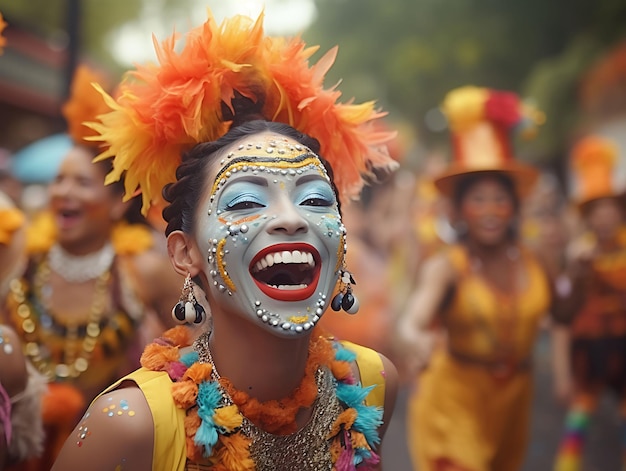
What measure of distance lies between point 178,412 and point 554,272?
3.14 meters

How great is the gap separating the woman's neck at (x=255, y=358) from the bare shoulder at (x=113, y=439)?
0.88ft

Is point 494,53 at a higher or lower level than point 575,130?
higher

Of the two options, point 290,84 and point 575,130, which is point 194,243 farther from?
point 575,130

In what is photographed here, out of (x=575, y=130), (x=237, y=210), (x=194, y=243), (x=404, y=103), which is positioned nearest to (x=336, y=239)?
(x=237, y=210)

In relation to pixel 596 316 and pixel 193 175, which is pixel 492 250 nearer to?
pixel 596 316

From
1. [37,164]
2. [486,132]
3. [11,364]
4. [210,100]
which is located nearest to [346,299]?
[210,100]

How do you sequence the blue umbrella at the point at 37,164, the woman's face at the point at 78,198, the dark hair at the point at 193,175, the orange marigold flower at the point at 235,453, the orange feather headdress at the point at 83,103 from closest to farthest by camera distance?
the orange marigold flower at the point at 235,453 → the dark hair at the point at 193,175 → the orange feather headdress at the point at 83,103 → the woman's face at the point at 78,198 → the blue umbrella at the point at 37,164

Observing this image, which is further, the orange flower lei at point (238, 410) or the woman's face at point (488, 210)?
the woman's face at point (488, 210)

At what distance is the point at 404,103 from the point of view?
12.9m

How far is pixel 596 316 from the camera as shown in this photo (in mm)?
4938

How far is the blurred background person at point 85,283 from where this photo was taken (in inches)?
133

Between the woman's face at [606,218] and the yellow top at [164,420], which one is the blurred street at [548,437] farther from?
the yellow top at [164,420]

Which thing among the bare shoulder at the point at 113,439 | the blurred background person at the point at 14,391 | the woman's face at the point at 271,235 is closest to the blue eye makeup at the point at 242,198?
the woman's face at the point at 271,235

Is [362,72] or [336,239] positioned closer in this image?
[336,239]
